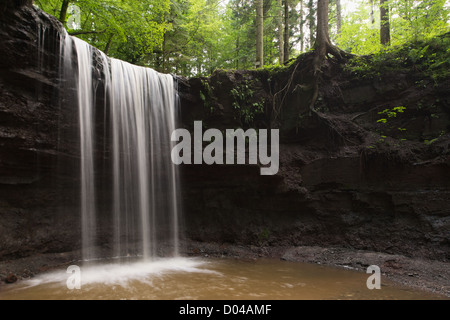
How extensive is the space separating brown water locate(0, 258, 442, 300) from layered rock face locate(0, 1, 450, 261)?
1841 millimetres

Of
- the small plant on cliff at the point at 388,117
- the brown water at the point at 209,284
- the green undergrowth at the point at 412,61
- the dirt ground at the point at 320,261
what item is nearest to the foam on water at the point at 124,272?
the brown water at the point at 209,284

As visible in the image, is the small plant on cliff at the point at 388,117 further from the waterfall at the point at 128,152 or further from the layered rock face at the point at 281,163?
the waterfall at the point at 128,152

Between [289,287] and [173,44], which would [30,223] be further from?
[173,44]

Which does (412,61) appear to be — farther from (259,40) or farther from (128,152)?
(128,152)

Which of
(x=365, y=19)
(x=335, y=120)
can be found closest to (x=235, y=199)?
(x=335, y=120)

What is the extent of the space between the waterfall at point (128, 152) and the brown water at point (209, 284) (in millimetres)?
1393

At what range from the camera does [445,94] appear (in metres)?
7.88

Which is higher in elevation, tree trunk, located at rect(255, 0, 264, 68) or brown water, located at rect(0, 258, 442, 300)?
tree trunk, located at rect(255, 0, 264, 68)

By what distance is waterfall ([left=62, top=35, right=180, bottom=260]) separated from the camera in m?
7.23

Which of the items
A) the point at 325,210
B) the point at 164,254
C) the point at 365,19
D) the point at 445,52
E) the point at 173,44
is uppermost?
the point at 365,19

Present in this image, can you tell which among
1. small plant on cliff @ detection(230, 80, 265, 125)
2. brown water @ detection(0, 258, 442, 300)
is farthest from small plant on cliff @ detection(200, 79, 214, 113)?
brown water @ detection(0, 258, 442, 300)

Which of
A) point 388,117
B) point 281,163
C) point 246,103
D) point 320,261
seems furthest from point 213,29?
point 320,261

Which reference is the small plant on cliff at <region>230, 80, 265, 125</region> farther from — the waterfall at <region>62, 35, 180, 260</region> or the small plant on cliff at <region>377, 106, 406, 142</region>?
the small plant on cliff at <region>377, 106, 406, 142</region>
